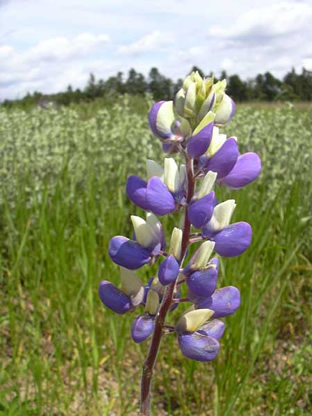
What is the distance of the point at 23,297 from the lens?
3023 millimetres

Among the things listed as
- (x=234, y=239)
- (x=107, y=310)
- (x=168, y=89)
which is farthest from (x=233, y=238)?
(x=168, y=89)

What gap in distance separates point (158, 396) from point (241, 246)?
152 centimetres

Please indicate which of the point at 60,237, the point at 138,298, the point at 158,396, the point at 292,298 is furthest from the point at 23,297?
the point at 138,298

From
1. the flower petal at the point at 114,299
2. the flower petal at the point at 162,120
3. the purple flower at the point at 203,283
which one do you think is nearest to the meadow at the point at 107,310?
the flower petal at the point at 114,299

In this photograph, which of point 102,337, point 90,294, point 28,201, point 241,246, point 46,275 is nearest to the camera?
point 241,246

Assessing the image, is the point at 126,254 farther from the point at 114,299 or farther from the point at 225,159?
the point at 225,159

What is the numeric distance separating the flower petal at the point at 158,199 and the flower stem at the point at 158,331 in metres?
0.04

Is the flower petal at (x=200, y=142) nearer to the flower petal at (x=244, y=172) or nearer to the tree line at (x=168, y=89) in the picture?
the flower petal at (x=244, y=172)

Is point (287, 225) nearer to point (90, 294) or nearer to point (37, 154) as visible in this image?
point (90, 294)

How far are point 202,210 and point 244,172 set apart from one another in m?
0.16

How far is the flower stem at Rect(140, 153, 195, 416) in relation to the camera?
1.12 m

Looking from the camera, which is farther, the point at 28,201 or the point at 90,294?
the point at 28,201

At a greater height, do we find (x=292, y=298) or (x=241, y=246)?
(x=241, y=246)

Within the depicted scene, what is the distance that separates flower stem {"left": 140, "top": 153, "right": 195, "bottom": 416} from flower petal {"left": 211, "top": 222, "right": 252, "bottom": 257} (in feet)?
0.22
